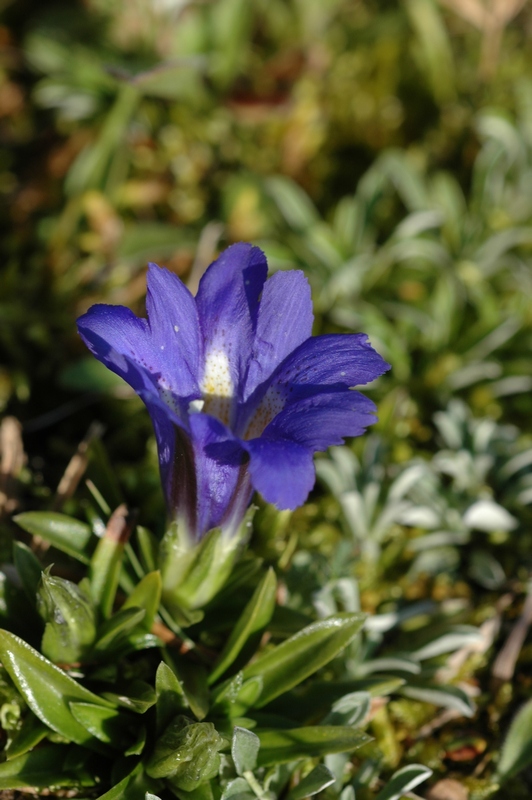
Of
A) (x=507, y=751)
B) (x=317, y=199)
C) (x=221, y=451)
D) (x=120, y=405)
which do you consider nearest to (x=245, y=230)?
(x=317, y=199)

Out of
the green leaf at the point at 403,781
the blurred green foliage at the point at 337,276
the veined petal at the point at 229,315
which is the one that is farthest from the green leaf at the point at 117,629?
the green leaf at the point at 403,781

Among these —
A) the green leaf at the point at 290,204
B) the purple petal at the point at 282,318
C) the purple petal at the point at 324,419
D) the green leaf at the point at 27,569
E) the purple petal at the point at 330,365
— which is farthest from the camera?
the green leaf at the point at 290,204

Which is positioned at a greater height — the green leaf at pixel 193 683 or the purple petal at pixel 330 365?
the purple petal at pixel 330 365

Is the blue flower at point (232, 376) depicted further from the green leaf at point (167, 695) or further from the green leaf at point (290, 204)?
the green leaf at point (290, 204)

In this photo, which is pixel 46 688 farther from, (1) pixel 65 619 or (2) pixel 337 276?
(2) pixel 337 276

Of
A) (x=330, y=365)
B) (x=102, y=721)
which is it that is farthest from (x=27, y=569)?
(x=330, y=365)

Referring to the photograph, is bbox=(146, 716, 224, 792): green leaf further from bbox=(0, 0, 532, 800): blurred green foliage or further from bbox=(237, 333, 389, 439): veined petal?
bbox=(237, 333, 389, 439): veined petal

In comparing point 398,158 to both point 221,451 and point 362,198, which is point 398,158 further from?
point 221,451

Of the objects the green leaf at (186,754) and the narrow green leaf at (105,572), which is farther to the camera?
the narrow green leaf at (105,572)
